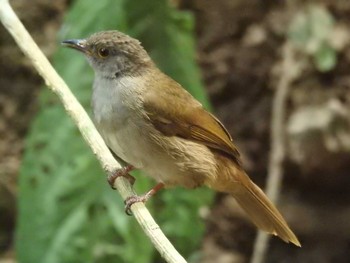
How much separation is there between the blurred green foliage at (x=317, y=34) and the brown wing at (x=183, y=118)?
185cm

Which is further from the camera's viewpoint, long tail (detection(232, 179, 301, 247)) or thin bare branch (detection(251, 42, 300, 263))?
thin bare branch (detection(251, 42, 300, 263))

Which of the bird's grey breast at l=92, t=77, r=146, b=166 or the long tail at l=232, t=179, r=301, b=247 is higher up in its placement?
the bird's grey breast at l=92, t=77, r=146, b=166

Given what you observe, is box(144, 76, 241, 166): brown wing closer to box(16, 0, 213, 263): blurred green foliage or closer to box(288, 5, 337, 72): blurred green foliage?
box(16, 0, 213, 263): blurred green foliage

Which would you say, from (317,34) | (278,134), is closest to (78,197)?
(278,134)

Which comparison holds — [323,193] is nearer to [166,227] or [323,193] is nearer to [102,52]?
[166,227]

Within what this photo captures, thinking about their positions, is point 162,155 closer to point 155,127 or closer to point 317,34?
point 155,127

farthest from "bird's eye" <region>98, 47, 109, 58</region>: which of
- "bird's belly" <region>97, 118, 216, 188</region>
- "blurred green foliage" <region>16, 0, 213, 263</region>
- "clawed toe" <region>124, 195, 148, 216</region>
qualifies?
"blurred green foliage" <region>16, 0, 213, 263</region>

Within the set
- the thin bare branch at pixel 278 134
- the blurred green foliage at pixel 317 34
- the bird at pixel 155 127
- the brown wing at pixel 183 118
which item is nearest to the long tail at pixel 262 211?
the bird at pixel 155 127

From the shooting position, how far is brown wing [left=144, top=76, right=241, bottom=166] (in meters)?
3.10

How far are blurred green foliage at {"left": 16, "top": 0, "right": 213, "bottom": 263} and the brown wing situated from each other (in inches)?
21.4

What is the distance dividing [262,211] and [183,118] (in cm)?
52

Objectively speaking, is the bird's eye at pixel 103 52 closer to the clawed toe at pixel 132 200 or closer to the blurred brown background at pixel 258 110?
the clawed toe at pixel 132 200

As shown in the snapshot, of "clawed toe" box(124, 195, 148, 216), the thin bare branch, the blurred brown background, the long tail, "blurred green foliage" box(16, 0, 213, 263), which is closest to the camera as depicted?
"clawed toe" box(124, 195, 148, 216)

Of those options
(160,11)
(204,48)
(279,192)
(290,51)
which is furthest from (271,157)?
(160,11)
